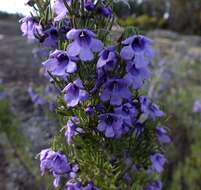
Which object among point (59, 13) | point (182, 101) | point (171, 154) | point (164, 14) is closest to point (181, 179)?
point (171, 154)

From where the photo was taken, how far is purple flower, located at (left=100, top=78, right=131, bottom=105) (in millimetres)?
2041

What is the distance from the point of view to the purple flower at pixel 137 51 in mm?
1978

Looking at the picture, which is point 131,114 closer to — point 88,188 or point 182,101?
point 88,188

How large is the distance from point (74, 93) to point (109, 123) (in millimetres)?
191

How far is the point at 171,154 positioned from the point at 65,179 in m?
3.01

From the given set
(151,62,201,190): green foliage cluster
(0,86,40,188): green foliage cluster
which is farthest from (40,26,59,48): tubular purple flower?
(0,86,40,188): green foliage cluster

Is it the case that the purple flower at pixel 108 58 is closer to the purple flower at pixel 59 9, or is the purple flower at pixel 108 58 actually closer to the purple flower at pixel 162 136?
the purple flower at pixel 59 9

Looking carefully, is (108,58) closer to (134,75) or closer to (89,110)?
(134,75)

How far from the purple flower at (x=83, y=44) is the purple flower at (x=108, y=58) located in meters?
0.03

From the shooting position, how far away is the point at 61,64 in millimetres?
2012

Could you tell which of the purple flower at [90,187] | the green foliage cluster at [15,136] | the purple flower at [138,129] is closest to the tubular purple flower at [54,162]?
the purple flower at [90,187]

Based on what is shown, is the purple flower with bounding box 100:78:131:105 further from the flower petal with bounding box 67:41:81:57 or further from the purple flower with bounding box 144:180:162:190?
the purple flower with bounding box 144:180:162:190

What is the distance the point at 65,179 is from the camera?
8.71 ft

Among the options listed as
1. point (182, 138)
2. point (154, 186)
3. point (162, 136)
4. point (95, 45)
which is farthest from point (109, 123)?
point (182, 138)
